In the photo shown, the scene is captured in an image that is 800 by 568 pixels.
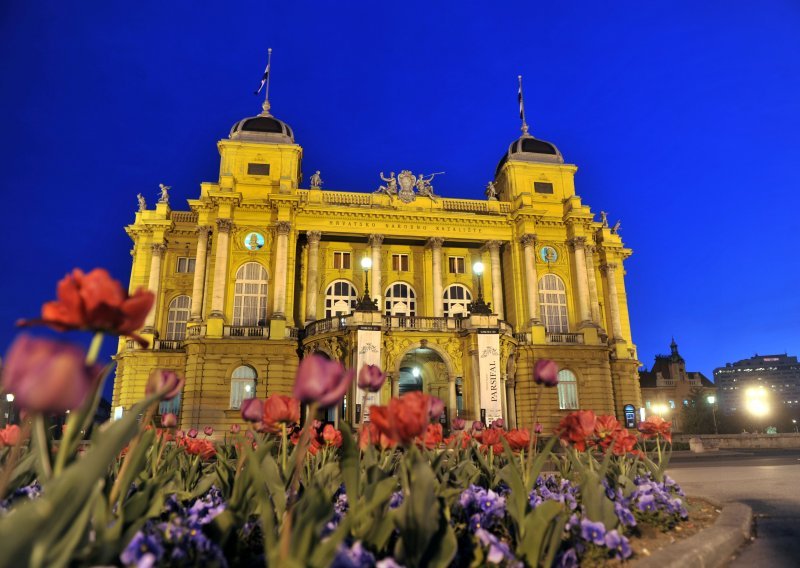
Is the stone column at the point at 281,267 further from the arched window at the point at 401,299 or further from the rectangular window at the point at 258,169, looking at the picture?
the arched window at the point at 401,299

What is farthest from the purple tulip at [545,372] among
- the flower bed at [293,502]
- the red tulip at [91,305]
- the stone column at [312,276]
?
the stone column at [312,276]

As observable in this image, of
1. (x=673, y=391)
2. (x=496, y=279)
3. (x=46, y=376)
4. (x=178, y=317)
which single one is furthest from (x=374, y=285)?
(x=673, y=391)

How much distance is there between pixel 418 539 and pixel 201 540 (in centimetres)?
142

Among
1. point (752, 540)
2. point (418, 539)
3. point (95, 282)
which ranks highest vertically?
point (95, 282)

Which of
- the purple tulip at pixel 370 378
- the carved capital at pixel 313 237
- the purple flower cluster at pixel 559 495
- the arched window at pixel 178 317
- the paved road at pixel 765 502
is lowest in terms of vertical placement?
the paved road at pixel 765 502

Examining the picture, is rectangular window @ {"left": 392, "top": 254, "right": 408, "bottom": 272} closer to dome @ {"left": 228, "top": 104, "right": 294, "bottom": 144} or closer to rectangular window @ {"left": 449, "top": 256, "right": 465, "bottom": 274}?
rectangular window @ {"left": 449, "top": 256, "right": 465, "bottom": 274}

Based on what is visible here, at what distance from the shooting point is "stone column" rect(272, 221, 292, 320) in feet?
113

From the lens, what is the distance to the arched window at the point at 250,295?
35.4 m

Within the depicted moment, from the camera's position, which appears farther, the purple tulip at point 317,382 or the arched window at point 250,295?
the arched window at point 250,295

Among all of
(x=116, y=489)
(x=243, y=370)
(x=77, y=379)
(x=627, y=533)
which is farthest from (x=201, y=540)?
(x=243, y=370)

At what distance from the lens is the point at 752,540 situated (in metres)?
6.18

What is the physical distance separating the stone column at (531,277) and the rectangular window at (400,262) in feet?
29.4

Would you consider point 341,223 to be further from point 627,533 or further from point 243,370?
point 627,533

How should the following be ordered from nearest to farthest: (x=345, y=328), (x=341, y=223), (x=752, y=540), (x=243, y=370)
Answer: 1. (x=752, y=540)
2. (x=345, y=328)
3. (x=243, y=370)
4. (x=341, y=223)
